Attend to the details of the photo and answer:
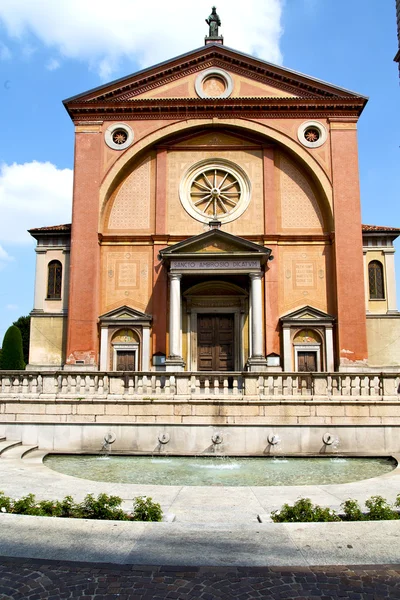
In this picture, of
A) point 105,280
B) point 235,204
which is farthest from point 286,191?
point 105,280

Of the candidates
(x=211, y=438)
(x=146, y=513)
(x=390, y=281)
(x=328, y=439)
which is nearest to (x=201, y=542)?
(x=146, y=513)

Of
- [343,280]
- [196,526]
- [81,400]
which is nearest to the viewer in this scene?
[196,526]

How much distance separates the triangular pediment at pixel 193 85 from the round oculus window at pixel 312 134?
1.19 m

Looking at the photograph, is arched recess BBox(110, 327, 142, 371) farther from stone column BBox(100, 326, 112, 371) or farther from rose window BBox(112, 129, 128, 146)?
rose window BBox(112, 129, 128, 146)

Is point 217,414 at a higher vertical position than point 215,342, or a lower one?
lower

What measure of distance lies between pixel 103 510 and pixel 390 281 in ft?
67.0

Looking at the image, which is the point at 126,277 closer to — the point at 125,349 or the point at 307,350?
the point at 125,349

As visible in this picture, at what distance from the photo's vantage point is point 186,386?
14.6 meters

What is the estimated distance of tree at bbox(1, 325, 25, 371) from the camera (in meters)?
34.1

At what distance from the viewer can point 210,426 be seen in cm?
1391

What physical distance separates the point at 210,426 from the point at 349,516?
7365 millimetres

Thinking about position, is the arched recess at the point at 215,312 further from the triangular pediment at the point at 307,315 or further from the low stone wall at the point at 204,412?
the low stone wall at the point at 204,412

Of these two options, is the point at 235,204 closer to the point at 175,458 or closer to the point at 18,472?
the point at 175,458

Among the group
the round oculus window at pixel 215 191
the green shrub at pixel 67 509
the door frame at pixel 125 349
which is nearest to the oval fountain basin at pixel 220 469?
the green shrub at pixel 67 509
